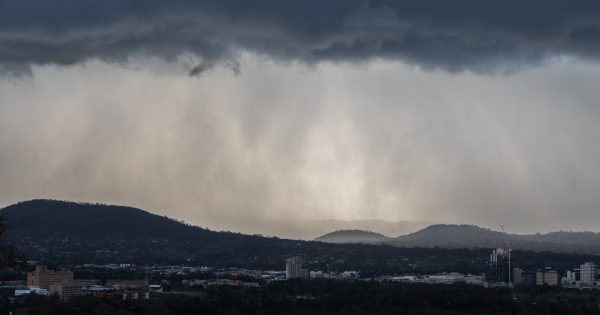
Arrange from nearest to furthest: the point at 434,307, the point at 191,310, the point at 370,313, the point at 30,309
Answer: the point at 30,309 < the point at 191,310 < the point at 370,313 < the point at 434,307

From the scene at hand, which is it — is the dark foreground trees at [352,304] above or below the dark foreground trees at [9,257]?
below

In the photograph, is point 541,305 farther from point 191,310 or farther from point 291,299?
Answer: point 191,310

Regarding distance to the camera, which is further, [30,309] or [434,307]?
[434,307]

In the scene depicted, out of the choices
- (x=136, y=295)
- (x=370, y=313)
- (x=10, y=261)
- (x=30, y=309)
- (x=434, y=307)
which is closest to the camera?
(x=10, y=261)

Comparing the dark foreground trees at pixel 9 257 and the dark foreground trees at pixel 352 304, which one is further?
the dark foreground trees at pixel 352 304

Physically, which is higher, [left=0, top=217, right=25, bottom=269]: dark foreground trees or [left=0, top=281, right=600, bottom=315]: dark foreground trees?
[left=0, top=217, right=25, bottom=269]: dark foreground trees

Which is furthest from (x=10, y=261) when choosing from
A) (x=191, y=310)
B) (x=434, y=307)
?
(x=434, y=307)

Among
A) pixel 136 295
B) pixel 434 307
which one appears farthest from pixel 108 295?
pixel 434 307

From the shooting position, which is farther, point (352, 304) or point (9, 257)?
point (352, 304)

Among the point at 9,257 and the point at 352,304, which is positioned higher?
the point at 9,257

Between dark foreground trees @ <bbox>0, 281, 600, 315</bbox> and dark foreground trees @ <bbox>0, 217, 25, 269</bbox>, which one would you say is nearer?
dark foreground trees @ <bbox>0, 217, 25, 269</bbox>

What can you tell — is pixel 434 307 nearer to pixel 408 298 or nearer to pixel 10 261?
pixel 408 298
